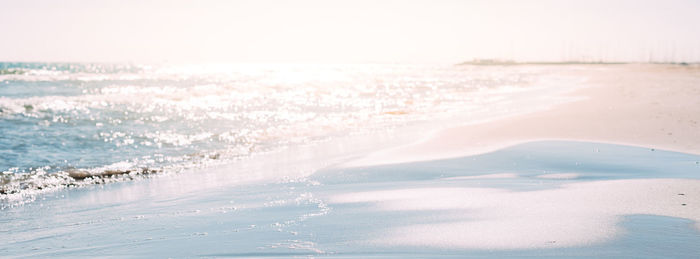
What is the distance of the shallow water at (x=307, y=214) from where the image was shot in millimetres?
2828

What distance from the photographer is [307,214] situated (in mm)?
3850

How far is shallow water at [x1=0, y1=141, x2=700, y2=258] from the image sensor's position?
2828 millimetres

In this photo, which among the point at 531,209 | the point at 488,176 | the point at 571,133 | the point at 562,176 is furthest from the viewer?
the point at 571,133

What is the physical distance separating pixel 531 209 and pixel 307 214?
1.70 m

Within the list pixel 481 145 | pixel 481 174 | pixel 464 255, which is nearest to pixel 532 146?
pixel 481 145

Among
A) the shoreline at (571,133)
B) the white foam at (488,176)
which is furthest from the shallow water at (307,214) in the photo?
the shoreline at (571,133)

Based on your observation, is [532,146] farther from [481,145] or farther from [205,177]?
[205,177]

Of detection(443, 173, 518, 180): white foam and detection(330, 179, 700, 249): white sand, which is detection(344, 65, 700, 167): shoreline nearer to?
detection(443, 173, 518, 180): white foam

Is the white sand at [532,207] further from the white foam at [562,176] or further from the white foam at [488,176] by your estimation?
the white foam at [488,176]

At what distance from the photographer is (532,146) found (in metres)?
7.50

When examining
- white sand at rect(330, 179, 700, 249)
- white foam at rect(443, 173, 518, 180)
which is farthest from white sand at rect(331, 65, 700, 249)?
white foam at rect(443, 173, 518, 180)

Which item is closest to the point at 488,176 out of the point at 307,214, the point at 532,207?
the point at 532,207

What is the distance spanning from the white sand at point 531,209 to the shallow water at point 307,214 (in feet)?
0.28

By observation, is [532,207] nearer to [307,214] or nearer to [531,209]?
[531,209]
